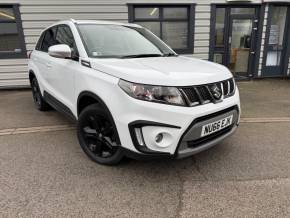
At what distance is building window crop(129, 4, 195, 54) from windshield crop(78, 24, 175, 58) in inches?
166

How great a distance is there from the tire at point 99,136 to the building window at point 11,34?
18.6 ft

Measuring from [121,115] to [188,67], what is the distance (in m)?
0.98

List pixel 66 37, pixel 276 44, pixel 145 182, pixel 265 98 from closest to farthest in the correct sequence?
pixel 145 182 < pixel 66 37 < pixel 265 98 < pixel 276 44

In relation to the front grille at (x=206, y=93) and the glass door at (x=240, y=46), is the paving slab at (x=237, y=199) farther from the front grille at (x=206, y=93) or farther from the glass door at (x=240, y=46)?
the glass door at (x=240, y=46)

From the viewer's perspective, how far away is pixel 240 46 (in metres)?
8.73

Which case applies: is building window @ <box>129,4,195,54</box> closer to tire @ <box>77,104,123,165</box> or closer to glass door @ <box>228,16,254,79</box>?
glass door @ <box>228,16,254,79</box>

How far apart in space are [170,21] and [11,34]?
4793 millimetres

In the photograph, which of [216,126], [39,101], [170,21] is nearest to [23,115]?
[39,101]

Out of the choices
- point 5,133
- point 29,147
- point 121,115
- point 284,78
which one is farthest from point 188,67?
point 284,78

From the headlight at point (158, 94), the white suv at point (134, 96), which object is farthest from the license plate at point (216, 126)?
the headlight at point (158, 94)

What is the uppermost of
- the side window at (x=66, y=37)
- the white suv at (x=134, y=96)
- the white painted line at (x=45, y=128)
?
the side window at (x=66, y=37)

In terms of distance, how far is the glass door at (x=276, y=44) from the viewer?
855cm

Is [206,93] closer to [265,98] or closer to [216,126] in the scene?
[216,126]

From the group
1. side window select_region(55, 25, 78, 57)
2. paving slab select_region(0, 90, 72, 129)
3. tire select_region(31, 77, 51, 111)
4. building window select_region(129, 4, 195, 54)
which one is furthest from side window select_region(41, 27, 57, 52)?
Answer: building window select_region(129, 4, 195, 54)
